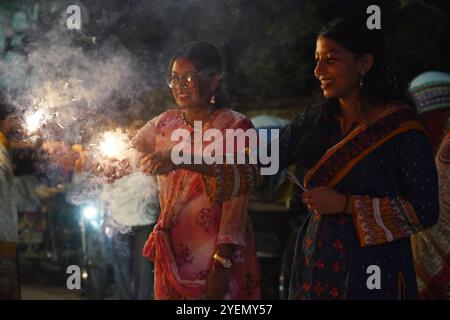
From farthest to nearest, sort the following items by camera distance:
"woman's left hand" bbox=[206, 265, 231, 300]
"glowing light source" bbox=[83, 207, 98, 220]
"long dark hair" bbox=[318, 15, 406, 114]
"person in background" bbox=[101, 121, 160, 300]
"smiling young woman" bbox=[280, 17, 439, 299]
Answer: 1. "glowing light source" bbox=[83, 207, 98, 220]
2. "person in background" bbox=[101, 121, 160, 300]
3. "woman's left hand" bbox=[206, 265, 231, 300]
4. "long dark hair" bbox=[318, 15, 406, 114]
5. "smiling young woman" bbox=[280, 17, 439, 299]

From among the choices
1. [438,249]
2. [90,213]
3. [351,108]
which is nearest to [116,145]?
[351,108]

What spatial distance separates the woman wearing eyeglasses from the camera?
3.60 m

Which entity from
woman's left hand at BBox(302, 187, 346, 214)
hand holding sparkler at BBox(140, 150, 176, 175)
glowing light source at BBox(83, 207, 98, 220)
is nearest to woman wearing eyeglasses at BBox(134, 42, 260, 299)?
hand holding sparkler at BBox(140, 150, 176, 175)

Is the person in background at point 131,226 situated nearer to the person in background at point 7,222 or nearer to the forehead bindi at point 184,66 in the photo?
the person in background at point 7,222

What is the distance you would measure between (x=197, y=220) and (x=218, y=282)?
1.17ft

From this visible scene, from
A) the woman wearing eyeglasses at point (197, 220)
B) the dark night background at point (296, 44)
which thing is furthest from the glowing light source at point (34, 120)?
the dark night background at point (296, 44)

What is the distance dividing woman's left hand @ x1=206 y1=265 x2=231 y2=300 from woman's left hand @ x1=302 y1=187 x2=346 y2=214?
0.67 metres

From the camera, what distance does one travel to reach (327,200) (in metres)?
3.12

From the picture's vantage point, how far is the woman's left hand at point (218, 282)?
11.6 ft

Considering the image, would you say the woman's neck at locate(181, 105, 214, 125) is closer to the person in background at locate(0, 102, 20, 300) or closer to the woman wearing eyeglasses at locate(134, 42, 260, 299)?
the woman wearing eyeglasses at locate(134, 42, 260, 299)

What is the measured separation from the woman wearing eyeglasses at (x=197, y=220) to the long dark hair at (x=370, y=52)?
0.70m

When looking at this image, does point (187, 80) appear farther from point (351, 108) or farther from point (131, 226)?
point (131, 226)
